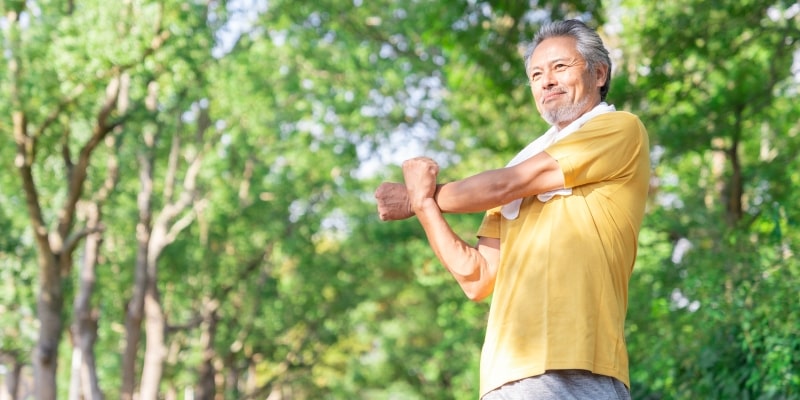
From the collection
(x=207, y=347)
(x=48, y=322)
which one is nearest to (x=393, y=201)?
(x=48, y=322)

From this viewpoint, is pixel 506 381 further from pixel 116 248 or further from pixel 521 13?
pixel 116 248

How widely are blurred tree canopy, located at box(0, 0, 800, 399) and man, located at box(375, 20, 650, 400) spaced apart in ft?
14.6

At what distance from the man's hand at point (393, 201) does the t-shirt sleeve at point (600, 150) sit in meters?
0.41

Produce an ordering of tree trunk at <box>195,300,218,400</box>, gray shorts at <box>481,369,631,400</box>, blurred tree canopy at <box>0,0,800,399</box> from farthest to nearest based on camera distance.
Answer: tree trunk at <box>195,300,218,400</box> < blurred tree canopy at <box>0,0,800,399</box> < gray shorts at <box>481,369,631,400</box>

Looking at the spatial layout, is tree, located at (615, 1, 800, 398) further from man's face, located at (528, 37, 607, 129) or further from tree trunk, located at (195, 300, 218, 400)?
tree trunk, located at (195, 300, 218, 400)

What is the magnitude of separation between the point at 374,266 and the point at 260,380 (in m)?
12.6

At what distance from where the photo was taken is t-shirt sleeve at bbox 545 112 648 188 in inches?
101

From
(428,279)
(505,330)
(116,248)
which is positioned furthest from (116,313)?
(505,330)

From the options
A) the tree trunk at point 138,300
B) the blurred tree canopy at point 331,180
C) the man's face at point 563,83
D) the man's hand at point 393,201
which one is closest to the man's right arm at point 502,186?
the man's hand at point 393,201

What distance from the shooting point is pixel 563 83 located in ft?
9.10

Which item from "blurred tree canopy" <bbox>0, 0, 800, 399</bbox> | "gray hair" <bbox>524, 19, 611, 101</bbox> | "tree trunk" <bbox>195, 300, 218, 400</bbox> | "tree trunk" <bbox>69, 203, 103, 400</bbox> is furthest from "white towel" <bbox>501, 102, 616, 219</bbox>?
"tree trunk" <bbox>195, 300, 218, 400</bbox>

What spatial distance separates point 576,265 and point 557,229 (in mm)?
105

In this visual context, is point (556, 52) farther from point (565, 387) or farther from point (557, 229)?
point (565, 387)

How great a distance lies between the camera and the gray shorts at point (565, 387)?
8.07 feet
